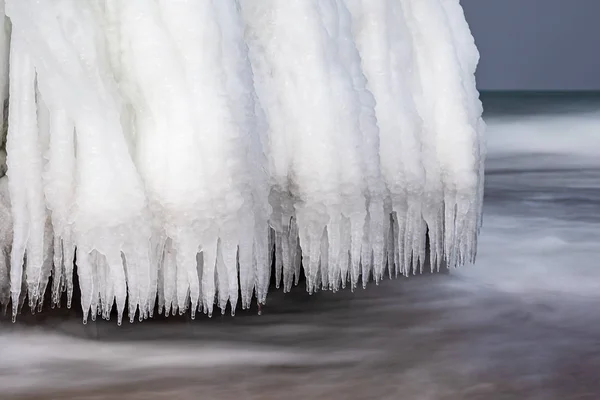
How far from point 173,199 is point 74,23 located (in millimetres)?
433

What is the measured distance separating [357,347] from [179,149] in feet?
2.14

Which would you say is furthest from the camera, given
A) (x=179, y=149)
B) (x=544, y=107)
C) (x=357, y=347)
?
(x=544, y=107)

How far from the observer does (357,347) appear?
90.8 inches

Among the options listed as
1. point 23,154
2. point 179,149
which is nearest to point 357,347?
point 179,149

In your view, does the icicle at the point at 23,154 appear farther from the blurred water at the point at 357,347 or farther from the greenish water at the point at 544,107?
the greenish water at the point at 544,107

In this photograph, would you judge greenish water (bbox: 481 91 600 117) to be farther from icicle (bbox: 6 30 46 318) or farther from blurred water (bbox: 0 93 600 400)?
icicle (bbox: 6 30 46 318)

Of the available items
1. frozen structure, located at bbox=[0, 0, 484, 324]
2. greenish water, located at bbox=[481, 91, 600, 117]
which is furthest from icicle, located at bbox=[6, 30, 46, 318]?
greenish water, located at bbox=[481, 91, 600, 117]

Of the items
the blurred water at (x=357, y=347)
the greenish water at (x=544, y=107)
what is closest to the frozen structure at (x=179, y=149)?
the blurred water at (x=357, y=347)

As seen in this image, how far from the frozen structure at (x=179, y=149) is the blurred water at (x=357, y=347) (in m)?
0.11

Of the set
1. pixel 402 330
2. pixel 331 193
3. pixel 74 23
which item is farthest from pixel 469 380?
pixel 74 23

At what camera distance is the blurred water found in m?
2.04

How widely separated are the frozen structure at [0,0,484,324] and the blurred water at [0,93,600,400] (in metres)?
0.11

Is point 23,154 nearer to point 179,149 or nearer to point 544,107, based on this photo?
point 179,149

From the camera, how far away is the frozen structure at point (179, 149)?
2.06 metres
